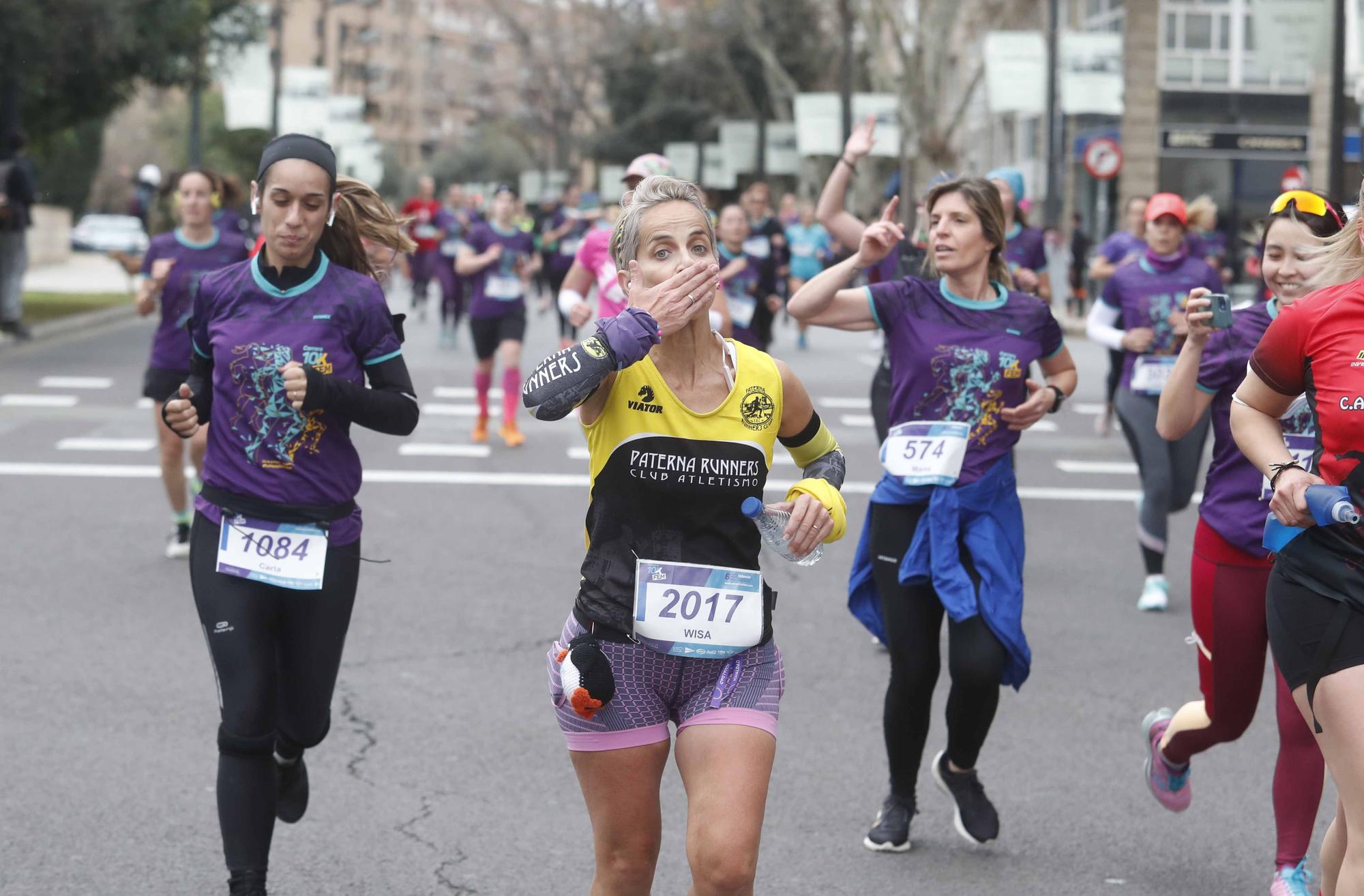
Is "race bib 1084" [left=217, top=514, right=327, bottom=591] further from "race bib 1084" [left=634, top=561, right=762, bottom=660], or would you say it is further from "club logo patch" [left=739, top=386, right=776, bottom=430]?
"club logo patch" [left=739, top=386, right=776, bottom=430]

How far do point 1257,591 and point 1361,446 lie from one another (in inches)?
54.6

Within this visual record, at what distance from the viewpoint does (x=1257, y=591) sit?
4.80 m

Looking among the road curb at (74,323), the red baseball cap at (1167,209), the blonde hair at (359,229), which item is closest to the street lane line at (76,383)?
the road curb at (74,323)

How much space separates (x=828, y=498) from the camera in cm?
367

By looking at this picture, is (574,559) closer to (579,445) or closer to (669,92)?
(579,445)

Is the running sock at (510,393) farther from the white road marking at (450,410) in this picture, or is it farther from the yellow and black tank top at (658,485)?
the yellow and black tank top at (658,485)

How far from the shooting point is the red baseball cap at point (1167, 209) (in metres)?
8.77

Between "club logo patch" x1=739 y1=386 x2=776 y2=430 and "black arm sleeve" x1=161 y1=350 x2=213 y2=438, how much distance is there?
1.50m

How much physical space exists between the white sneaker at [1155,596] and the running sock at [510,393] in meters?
5.95

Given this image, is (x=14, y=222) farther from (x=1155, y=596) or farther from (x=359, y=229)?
(x=359, y=229)

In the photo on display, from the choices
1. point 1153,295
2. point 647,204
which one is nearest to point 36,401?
point 1153,295

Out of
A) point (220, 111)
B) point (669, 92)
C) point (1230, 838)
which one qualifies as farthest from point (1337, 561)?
point (220, 111)

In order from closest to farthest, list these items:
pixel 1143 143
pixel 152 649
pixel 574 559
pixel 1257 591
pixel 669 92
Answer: pixel 1257 591 → pixel 152 649 → pixel 574 559 → pixel 1143 143 → pixel 669 92

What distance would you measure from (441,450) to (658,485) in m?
10.2
